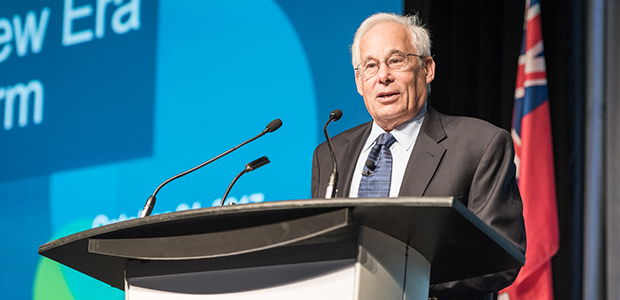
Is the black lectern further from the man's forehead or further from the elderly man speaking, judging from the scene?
the man's forehead

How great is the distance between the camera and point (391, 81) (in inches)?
84.0

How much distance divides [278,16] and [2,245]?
82.2 inches

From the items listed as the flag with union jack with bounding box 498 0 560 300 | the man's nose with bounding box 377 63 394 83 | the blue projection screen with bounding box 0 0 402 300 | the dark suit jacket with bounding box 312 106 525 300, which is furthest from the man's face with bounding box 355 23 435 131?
the flag with union jack with bounding box 498 0 560 300

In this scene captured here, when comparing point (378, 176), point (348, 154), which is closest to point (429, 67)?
point (348, 154)

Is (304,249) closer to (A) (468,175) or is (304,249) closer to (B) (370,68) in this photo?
(A) (468,175)

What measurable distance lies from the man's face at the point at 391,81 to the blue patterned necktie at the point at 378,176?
205 millimetres

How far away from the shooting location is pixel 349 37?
9.57 feet

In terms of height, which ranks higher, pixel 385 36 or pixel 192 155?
pixel 385 36

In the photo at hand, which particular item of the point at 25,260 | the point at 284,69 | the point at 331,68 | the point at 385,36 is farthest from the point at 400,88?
the point at 25,260

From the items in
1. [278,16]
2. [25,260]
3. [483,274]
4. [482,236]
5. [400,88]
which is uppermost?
[278,16]

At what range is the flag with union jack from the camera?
2.63 m

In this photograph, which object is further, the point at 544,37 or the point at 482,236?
the point at 544,37

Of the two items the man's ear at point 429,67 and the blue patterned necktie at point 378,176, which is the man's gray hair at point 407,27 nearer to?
the man's ear at point 429,67

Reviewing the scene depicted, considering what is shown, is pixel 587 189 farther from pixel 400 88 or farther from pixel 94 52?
pixel 94 52
